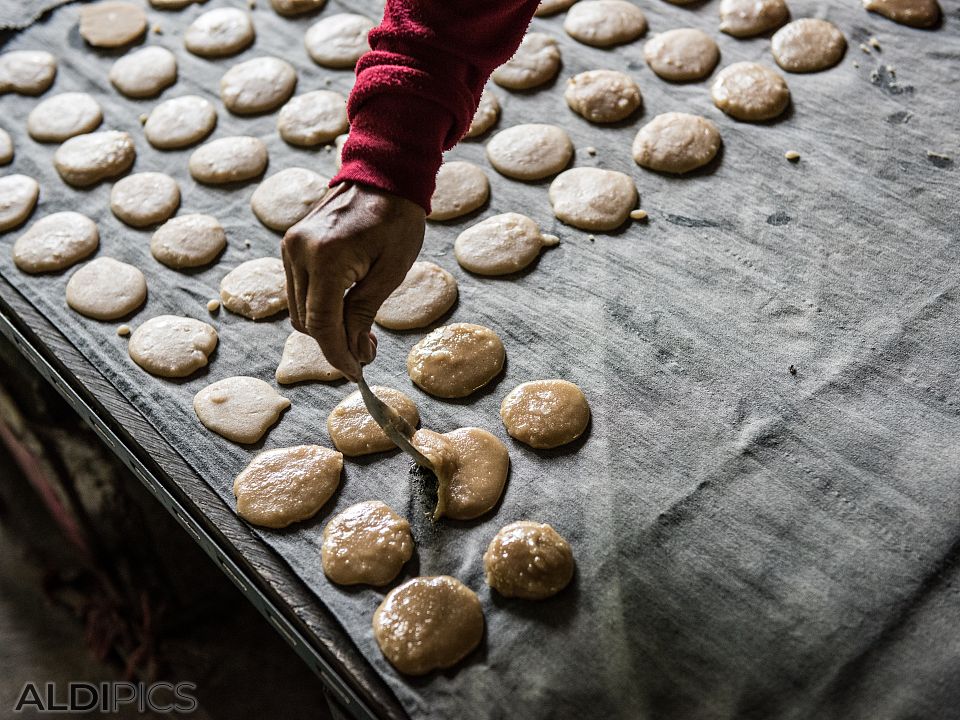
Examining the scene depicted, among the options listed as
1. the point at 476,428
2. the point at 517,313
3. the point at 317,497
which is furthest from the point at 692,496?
the point at 317,497

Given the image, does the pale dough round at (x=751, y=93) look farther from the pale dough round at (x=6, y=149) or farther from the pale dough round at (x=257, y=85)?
the pale dough round at (x=6, y=149)

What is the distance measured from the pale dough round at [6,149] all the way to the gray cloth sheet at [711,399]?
0.09 ft

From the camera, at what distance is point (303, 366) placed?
152 centimetres

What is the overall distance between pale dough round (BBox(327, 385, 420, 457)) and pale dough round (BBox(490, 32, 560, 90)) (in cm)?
92

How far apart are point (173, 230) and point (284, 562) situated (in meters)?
0.83

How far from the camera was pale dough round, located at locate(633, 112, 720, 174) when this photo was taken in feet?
5.80

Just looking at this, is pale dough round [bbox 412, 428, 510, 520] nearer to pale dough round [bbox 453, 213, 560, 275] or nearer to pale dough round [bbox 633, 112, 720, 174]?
pale dough round [bbox 453, 213, 560, 275]

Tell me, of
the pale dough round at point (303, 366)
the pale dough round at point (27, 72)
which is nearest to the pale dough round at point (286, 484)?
the pale dough round at point (303, 366)

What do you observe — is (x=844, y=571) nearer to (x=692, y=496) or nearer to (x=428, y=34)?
(x=692, y=496)

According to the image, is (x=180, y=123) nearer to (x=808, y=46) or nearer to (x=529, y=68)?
(x=529, y=68)

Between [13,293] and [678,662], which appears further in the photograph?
[13,293]

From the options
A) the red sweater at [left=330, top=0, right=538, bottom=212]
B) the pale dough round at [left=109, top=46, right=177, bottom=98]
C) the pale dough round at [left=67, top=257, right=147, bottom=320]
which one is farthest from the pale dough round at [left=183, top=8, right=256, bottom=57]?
the red sweater at [left=330, top=0, right=538, bottom=212]

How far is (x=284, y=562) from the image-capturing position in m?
1.29

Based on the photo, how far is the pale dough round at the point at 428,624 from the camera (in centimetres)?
116
